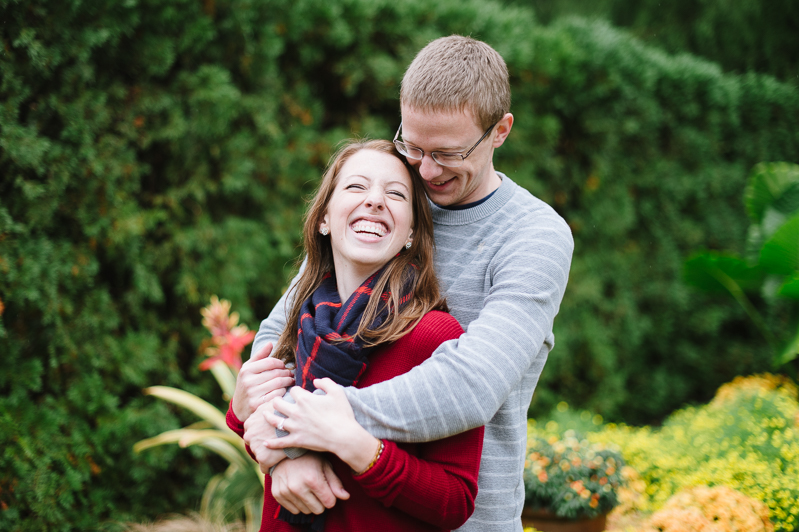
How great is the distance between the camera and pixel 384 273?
1679 mm

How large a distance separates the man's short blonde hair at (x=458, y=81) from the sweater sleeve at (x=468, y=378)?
54 centimetres

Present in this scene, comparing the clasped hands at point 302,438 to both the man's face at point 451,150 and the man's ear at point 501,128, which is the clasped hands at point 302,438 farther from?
the man's ear at point 501,128

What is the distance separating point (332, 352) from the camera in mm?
1508

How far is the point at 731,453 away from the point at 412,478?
3.10 metres

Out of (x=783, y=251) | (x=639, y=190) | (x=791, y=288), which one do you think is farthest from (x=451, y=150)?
(x=639, y=190)

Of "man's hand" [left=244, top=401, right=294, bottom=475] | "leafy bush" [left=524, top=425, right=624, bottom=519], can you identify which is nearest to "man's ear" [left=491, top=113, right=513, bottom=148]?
"man's hand" [left=244, top=401, right=294, bottom=475]

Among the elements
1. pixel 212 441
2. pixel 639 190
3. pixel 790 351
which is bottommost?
pixel 790 351

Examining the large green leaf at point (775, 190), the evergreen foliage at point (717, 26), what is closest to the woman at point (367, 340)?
the large green leaf at point (775, 190)

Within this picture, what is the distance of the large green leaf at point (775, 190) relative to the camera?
518cm

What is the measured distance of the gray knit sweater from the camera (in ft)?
4.48

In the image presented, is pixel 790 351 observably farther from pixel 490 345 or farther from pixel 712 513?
pixel 490 345

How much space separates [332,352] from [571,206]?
4.62 m

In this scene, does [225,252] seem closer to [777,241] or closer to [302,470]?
[302,470]

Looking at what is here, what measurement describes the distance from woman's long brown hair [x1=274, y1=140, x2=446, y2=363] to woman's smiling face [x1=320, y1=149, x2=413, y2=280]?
4 cm
